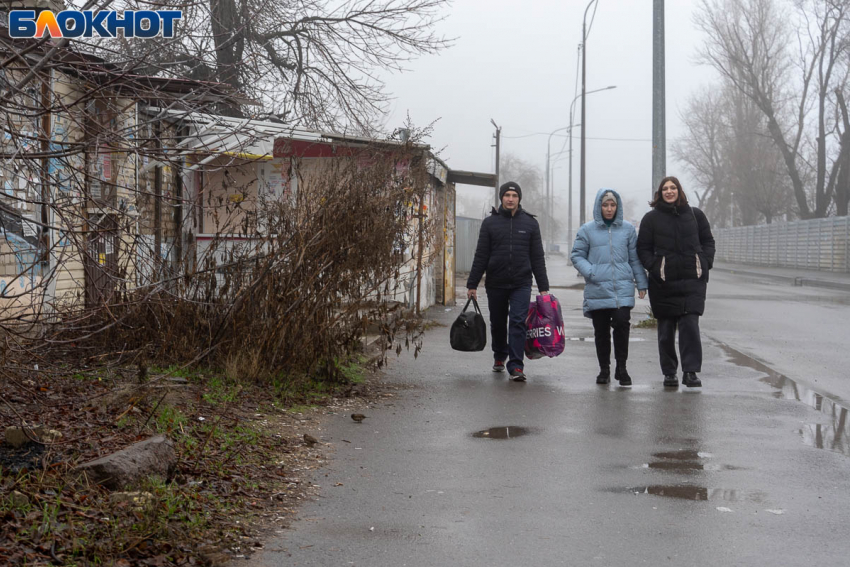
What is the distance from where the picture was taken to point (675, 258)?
26.1 feet

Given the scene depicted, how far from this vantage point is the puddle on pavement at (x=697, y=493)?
468 cm

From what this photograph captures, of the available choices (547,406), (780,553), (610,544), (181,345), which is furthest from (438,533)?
(181,345)

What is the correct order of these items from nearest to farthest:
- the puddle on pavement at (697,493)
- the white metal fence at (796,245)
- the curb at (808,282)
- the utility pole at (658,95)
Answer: the puddle on pavement at (697,493) < the utility pole at (658,95) < the curb at (808,282) < the white metal fence at (796,245)

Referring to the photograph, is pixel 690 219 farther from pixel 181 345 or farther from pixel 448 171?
pixel 448 171

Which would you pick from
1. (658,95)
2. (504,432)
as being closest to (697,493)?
(504,432)

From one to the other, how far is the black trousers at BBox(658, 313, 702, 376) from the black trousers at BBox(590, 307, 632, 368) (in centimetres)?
32

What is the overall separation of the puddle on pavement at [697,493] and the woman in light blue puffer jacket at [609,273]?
3.38 meters

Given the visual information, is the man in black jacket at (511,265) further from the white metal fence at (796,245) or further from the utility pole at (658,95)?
the white metal fence at (796,245)

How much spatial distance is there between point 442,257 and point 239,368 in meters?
10.5

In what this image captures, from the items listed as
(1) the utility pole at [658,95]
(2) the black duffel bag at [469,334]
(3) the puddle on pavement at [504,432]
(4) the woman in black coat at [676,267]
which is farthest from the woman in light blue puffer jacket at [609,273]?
(1) the utility pole at [658,95]

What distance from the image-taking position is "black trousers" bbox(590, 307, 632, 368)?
8188mm

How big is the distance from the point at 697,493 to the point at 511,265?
13.0ft

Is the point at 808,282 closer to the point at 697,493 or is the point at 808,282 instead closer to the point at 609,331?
the point at 609,331

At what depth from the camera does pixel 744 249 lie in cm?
5353
